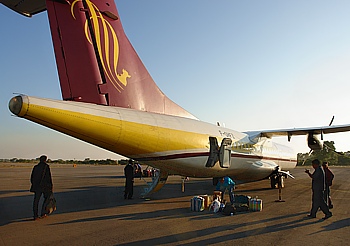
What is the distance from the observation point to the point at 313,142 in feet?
53.9

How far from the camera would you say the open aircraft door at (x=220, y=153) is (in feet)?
36.9

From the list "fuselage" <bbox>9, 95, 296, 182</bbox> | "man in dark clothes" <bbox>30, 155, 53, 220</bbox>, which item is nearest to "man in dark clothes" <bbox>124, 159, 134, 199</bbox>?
"fuselage" <bbox>9, 95, 296, 182</bbox>

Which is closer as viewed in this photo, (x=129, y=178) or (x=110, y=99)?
(x=110, y=99)

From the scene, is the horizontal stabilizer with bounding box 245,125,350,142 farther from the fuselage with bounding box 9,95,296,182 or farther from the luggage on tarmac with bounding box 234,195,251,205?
the luggage on tarmac with bounding box 234,195,251,205

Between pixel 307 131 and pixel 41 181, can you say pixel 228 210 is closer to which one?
pixel 41 181

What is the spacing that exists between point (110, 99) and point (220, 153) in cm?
496

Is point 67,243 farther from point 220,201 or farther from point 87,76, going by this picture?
point 220,201

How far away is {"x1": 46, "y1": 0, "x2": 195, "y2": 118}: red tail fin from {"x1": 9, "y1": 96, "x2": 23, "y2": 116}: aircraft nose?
8.68 feet

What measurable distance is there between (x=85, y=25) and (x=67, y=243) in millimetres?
5938

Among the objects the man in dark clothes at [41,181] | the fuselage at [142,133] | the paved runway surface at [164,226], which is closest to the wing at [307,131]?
the fuselage at [142,133]

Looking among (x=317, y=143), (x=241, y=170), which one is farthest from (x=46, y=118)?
(x=317, y=143)

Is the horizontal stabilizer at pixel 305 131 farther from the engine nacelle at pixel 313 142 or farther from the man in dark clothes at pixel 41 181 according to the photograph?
the man in dark clothes at pixel 41 181

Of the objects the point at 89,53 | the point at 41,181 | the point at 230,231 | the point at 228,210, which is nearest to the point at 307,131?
the point at 228,210

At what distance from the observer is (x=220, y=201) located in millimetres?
10117
